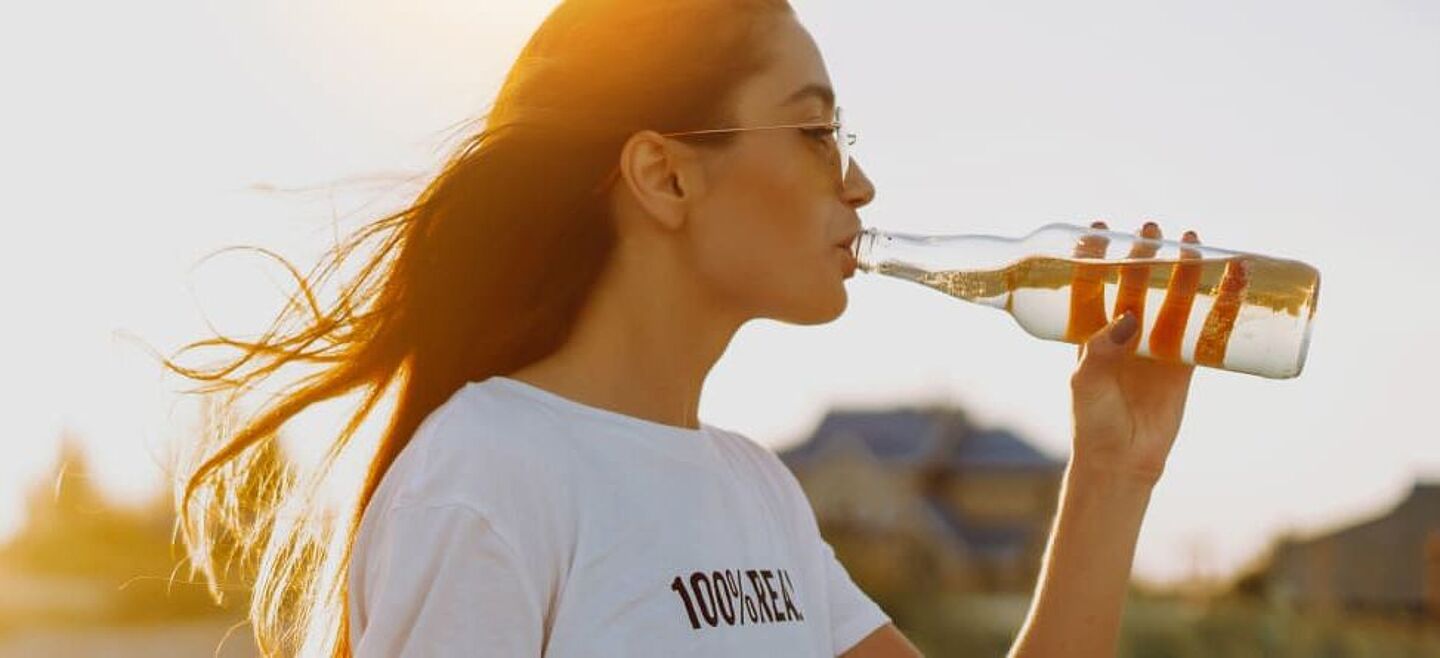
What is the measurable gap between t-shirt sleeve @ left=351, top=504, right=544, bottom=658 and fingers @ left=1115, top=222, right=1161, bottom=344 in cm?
117

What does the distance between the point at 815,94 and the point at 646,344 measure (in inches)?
17.1

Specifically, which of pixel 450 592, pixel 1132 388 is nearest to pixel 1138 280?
pixel 1132 388

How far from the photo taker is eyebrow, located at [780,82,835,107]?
112 inches

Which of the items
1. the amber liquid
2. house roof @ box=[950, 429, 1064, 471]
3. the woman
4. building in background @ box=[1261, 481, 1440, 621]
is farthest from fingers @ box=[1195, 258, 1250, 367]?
house roof @ box=[950, 429, 1064, 471]

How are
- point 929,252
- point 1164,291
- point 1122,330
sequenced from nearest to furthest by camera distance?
point 1122,330, point 1164,291, point 929,252

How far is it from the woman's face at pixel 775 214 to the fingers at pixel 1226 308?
68 cm

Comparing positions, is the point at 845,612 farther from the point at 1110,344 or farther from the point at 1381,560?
the point at 1381,560

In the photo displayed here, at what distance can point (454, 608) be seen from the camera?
2.26 m

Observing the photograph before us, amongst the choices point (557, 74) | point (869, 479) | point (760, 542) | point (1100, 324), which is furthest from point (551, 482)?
point (869, 479)

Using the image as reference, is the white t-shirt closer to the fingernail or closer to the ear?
the ear

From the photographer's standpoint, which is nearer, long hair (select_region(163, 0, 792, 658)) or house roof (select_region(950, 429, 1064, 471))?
long hair (select_region(163, 0, 792, 658))

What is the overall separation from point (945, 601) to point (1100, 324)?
17.5 metres

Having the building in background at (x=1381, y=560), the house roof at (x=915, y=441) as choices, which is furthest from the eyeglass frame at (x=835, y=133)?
the house roof at (x=915, y=441)

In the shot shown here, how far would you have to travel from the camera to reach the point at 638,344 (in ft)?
9.05
